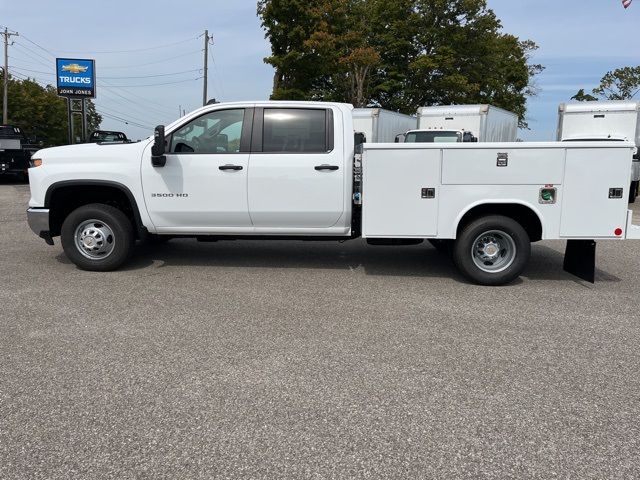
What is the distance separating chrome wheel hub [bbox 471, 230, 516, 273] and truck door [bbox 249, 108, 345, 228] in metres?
1.62

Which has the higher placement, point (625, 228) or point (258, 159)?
point (258, 159)

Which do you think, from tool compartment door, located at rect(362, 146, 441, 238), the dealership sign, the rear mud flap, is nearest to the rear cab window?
tool compartment door, located at rect(362, 146, 441, 238)

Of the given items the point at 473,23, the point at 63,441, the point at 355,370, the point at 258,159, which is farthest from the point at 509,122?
the point at 63,441

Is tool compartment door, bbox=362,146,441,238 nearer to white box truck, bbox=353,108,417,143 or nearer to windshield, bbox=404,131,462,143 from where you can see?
windshield, bbox=404,131,462,143

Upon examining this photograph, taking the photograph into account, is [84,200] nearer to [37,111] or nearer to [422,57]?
[422,57]

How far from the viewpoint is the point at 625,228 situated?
589 centimetres

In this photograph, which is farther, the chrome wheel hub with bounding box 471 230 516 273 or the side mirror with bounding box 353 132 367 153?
the side mirror with bounding box 353 132 367 153

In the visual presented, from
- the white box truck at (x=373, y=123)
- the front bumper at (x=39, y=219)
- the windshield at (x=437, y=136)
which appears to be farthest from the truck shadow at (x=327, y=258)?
the white box truck at (x=373, y=123)

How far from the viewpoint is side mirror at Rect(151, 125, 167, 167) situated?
19.9ft

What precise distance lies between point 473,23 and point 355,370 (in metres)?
37.9

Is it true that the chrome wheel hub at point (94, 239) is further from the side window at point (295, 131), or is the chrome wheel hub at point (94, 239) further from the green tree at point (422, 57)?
the green tree at point (422, 57)

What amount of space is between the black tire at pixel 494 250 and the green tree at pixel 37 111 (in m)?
63.0

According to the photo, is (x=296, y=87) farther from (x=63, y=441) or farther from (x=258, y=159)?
(x=63, y=441)

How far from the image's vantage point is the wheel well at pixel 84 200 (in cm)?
649
